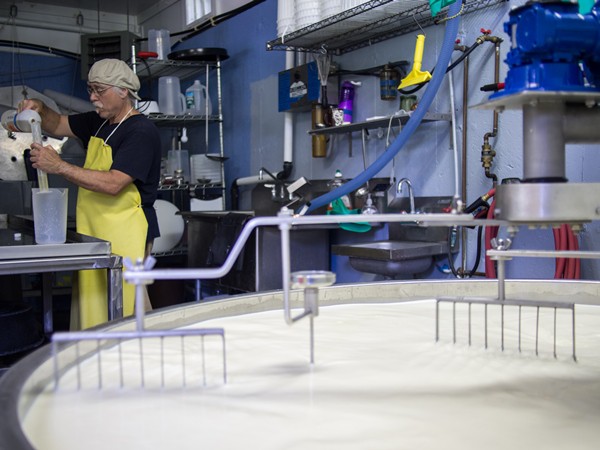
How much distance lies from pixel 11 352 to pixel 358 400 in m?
2.01

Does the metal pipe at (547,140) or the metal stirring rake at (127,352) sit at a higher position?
the metal pipe at (547,140)

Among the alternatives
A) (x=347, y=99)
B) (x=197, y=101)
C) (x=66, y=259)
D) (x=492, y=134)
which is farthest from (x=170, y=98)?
(x=66, y=259)

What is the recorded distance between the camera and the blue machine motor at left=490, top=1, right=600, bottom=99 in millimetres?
748

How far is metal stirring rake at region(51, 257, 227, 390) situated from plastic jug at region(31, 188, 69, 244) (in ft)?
3.60

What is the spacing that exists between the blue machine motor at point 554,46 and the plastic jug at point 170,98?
416cm

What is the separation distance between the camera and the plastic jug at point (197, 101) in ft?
15.3

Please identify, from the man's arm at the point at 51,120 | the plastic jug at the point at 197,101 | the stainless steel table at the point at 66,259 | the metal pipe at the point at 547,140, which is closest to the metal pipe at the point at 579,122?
the metal pipe at the point at 547,140

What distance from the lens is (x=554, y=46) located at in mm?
751

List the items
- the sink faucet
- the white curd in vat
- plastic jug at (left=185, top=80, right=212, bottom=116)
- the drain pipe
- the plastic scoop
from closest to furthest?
the white curd in vat, the sink faucet, the plastic scoop, the drain pipe, plastic jug at (left=185, top=80, right=212, bottom=116)

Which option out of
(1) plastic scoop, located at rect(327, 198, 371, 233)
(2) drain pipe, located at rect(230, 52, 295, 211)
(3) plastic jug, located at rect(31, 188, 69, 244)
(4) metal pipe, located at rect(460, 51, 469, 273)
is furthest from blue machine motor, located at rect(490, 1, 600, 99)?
(2) drain pipe, located at rect(230, 52, 295, 211)

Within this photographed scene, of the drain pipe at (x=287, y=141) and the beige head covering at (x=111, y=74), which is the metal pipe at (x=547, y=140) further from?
the drain pipe at (x=287, y=141)

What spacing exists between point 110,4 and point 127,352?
568 cm

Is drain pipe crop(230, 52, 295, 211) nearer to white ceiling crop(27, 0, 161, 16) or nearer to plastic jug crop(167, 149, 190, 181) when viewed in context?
plastic jug crop(167, 149, 190, 181)

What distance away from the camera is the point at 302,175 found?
4137mm
